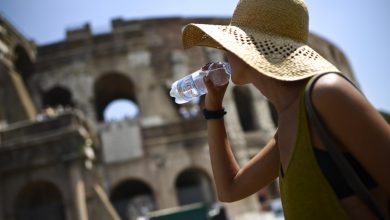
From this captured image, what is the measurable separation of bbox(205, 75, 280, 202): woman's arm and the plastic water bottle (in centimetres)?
4

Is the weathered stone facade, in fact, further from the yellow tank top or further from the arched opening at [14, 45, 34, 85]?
the yellow tank top

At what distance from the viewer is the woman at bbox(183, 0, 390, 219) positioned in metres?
1.24

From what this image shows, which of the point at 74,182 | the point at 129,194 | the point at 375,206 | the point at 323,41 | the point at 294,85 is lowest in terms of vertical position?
the point at 129,194

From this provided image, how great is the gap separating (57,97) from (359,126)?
72.6 ft

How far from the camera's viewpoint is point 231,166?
1.92 meters

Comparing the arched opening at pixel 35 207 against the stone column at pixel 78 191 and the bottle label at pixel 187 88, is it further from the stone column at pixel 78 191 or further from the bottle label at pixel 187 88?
the bottle label at pixel 187 88

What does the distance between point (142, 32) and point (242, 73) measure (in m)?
Result: 19.5

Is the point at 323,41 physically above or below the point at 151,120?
above

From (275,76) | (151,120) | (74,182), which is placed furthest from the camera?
(151,120)

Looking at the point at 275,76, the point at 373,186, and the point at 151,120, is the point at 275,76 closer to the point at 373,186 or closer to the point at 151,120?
the point at 373,186

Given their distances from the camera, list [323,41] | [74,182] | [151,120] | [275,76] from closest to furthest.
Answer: [275,76]
[74,182]
[151,120]
[323,41]

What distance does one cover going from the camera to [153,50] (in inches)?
812

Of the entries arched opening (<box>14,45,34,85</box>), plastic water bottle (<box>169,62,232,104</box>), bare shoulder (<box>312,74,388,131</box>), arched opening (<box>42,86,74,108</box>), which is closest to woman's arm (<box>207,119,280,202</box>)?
plastic water bottle (<box>169,62,232,104</box>)

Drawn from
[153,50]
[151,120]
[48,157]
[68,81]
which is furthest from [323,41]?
[48,157]
